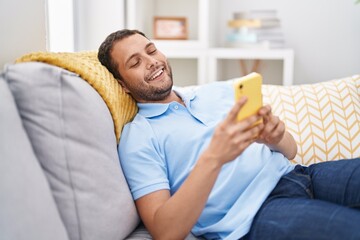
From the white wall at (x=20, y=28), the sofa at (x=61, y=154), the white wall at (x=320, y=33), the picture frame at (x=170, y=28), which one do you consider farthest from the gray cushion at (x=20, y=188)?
the white wall at (x=320, y=33)

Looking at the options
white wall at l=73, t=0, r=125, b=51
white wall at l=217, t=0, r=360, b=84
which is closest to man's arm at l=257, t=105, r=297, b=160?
white wall at l=73, t=0, r=125, b=51

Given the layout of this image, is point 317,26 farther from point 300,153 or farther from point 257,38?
point 300,153

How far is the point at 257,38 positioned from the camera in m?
2.61

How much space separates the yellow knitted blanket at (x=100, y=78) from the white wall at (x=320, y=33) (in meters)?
1.72

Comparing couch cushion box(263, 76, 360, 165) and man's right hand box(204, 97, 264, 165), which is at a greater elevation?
man's right hand box(204, 97, 264, 165)

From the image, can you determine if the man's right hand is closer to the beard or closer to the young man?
the young man

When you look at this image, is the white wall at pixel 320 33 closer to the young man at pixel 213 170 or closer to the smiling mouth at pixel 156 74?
the young man at pixel 213 170

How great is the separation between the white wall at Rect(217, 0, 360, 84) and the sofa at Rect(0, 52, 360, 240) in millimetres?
1829

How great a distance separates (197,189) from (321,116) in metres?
0.83

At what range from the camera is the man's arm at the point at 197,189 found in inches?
37.6

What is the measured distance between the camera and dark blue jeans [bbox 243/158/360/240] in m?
0.99

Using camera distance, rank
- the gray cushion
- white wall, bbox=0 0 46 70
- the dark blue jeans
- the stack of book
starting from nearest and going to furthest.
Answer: the gray cushion < the dark blue jeans < white wall, bbox=0 0 46 70 < the stack of book

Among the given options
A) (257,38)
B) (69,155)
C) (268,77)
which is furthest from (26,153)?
(268,77)

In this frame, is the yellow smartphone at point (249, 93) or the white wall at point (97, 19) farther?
the white wall at point (97, 19)
